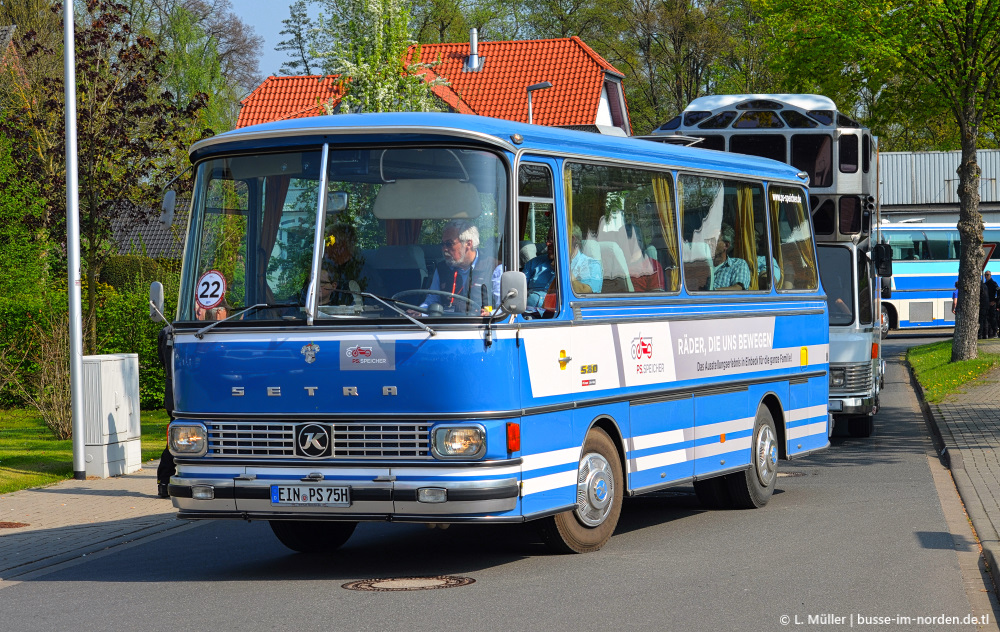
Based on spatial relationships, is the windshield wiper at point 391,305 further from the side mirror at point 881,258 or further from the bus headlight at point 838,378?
the side mirror at point 881,258

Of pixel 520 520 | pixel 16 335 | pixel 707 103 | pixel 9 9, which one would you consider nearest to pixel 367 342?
pixel 520 520

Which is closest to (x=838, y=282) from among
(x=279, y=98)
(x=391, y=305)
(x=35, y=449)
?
(x=35, y=449)

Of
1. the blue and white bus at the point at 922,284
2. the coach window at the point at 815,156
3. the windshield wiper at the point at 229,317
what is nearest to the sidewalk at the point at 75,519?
the windshield wiper at the point at 229,317

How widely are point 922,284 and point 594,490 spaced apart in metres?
38.0

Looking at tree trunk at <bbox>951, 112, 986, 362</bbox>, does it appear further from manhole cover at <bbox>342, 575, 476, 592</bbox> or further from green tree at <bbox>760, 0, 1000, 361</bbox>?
manhole cover at <bbox>342, 575, 476, 592</bbox>

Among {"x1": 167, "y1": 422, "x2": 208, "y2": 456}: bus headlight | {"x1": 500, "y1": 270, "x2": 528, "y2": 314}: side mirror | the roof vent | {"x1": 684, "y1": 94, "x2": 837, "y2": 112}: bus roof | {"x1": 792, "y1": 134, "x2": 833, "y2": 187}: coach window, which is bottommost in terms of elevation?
{"x1": 167, "y1": 422, "x2": 208, "y2": 456}: bus headlight

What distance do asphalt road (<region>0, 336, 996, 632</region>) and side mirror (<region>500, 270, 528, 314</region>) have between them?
172cm

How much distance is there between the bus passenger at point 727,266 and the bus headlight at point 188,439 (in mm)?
4798

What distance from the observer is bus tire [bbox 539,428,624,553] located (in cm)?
945

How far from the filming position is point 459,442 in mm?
8500

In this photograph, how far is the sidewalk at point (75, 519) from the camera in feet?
34.8

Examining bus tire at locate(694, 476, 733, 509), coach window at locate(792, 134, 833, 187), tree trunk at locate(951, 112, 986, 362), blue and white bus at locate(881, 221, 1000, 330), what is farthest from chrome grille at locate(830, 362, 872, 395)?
blue and white bus at locate(881, 221, 1000, 330)

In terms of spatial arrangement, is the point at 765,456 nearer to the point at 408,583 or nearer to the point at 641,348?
the point at 641,348

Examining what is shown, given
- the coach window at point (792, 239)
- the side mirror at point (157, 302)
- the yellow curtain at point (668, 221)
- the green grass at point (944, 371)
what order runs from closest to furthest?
the side mirror at point (157, 302) → the yellow curtain at point (668, 221) → the coach window at point (792, 239) → the green grass at point (944, 371)
